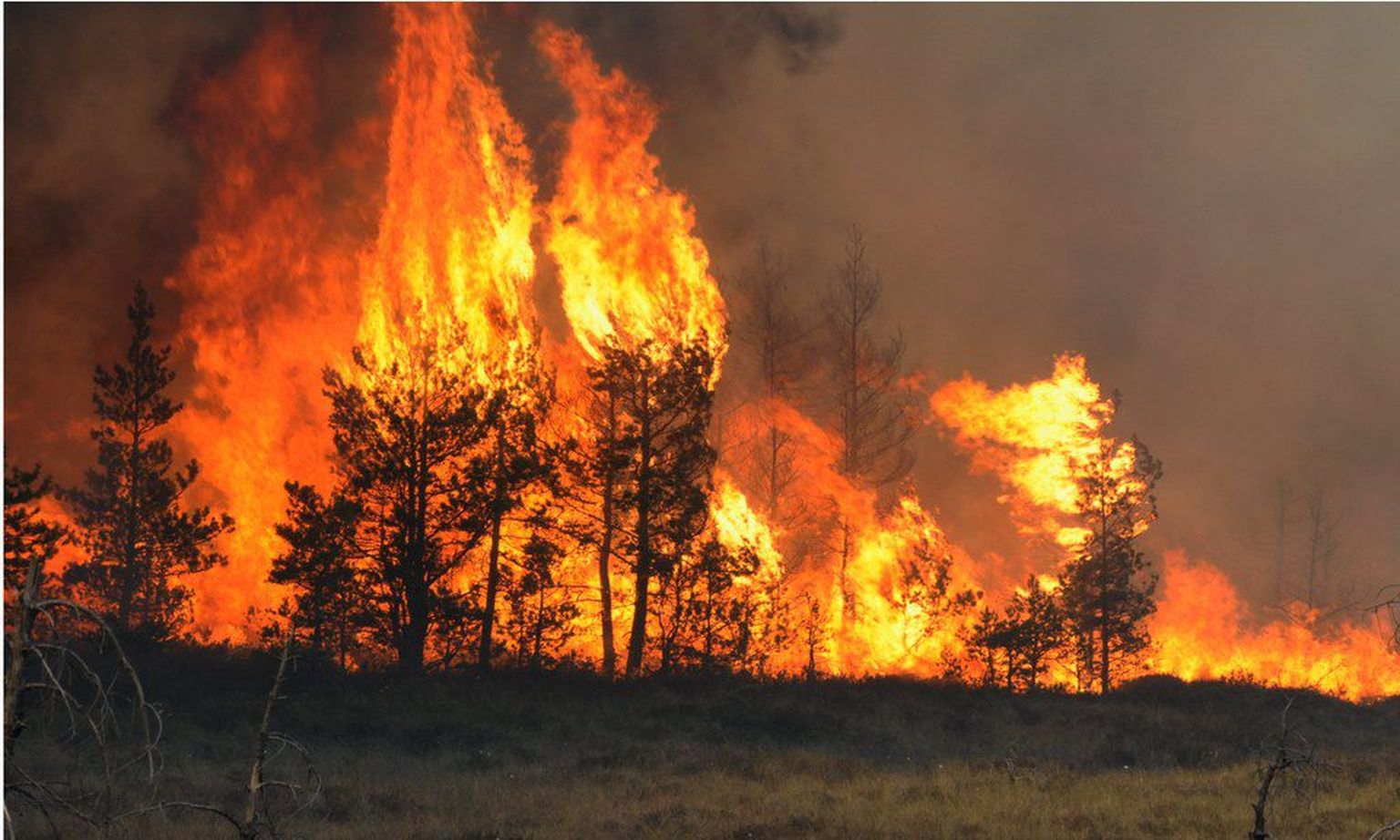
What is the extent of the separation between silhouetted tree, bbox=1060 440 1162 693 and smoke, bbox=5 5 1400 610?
76.2 ft

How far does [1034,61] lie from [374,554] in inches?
2409

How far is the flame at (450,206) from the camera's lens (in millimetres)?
33781

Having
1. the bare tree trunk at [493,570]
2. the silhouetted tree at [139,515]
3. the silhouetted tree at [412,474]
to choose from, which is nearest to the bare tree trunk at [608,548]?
the bare tree trunk at [493,570]

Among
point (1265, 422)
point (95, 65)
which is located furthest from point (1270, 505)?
point (95, 65)

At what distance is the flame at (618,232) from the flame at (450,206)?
1489mm

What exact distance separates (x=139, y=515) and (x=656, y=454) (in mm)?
16736

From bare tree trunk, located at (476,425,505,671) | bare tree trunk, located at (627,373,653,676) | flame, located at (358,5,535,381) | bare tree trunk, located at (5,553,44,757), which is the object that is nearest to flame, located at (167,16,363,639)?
flame, located at (358,5,535,381)

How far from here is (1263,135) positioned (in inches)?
3145

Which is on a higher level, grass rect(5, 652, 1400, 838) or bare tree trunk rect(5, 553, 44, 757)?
bare tree trunk rect(5, 553, 44, 757)

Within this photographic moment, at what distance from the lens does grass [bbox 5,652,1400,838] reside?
59.6 feet

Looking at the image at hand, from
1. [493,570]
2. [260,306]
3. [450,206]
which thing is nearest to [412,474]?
[493,570]

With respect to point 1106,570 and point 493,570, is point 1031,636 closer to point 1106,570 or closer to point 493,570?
point 1106,570

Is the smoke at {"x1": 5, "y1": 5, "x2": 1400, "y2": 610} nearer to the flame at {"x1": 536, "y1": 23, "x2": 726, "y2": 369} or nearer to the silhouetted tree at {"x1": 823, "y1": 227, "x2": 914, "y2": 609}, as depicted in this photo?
the silhouetted tree at {"x1": 823, "y1": 227, "x2": 914, "y2": 609}

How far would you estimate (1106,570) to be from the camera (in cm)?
3869
